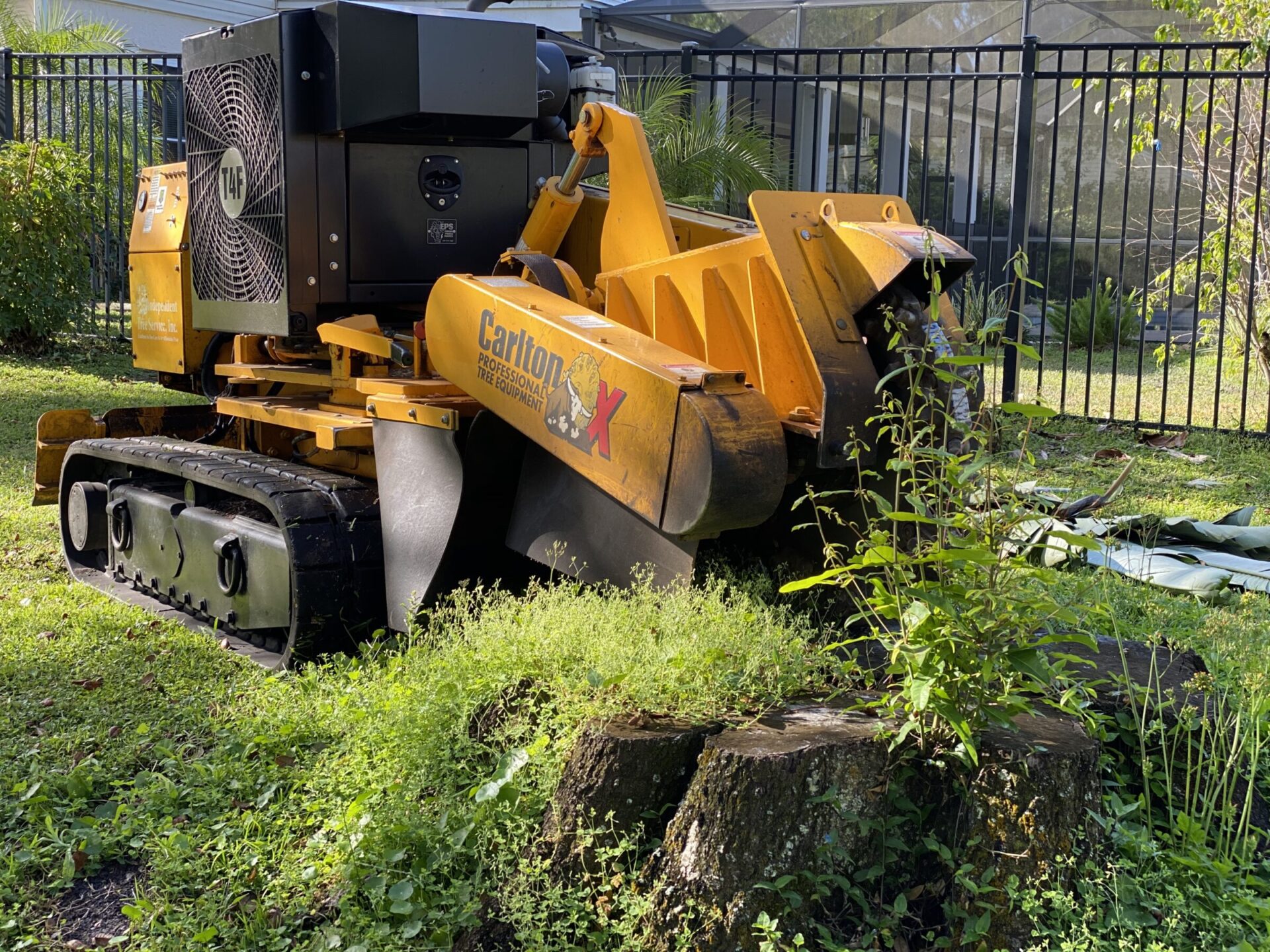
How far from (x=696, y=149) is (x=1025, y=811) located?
7.94 metres

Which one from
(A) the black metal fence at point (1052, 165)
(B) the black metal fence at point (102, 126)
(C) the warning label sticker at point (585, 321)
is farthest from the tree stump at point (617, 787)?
(B) the black metal fence at point (102, 126)

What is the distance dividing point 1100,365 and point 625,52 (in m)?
7.05

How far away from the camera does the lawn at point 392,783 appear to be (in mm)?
3100

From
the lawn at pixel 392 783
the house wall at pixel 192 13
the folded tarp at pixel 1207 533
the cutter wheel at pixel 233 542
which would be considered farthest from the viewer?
the house wall at pixel 192 13

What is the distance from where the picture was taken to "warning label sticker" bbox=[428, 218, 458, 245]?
5.47 m

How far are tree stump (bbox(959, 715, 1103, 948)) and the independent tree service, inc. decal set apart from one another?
1.43 m

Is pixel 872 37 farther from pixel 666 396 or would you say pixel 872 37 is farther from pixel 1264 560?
pixel 666 396

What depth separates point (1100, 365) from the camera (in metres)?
14.4

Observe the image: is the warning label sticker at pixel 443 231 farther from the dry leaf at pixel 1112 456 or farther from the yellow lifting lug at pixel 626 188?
the dry leaf at pixel 1112 456

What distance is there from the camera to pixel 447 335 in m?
4.65

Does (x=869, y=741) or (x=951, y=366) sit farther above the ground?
(x=951, y=366)

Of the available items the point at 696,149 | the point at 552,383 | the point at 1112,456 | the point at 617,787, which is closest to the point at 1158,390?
the point at 1112,456

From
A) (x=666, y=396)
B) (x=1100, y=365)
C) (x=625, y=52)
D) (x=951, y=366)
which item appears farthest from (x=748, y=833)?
(x=1100, y=365)

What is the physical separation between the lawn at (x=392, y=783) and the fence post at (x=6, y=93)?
10.1 meters
